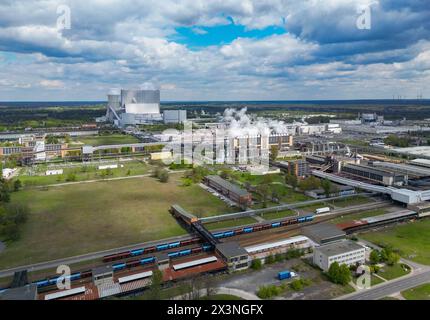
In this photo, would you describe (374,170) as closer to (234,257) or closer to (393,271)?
(393,271)

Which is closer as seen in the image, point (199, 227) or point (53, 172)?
point (199, 227)

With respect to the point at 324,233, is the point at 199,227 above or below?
below

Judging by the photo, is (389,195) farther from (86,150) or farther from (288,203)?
(86,150)

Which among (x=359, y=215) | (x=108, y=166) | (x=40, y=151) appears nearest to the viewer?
(x=359, y=215)

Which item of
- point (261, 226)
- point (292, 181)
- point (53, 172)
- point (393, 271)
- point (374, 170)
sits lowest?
point (393, 271)

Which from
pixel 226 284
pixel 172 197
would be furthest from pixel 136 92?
pixel 226 284

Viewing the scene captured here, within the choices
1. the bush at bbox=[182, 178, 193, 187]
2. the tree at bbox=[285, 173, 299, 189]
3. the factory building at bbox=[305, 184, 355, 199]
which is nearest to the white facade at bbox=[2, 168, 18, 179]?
the bush at bbox=[182, 178, 193, 187]

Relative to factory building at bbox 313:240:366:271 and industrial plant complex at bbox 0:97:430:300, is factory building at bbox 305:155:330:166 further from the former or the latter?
factory building at bbox 313:240:366:271

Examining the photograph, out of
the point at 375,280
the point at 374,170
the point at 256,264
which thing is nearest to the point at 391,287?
the point at 375,280

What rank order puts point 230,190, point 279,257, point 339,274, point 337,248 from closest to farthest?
point 339,274, point 337,248, point 279,257, point 230,190
